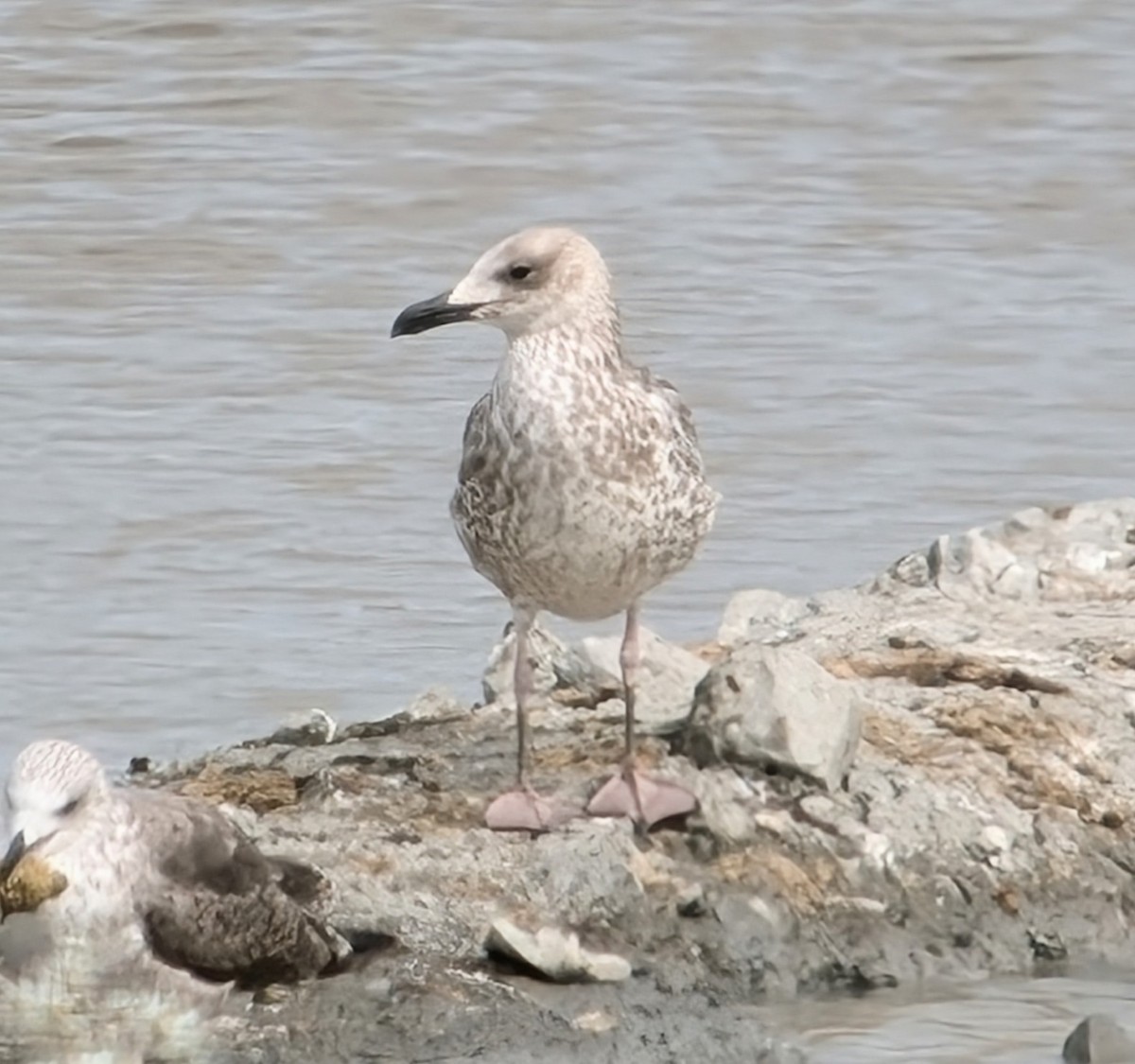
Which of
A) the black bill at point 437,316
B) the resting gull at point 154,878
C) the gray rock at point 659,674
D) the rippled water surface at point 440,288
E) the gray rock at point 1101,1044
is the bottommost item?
the rippled water surface at point 440,288

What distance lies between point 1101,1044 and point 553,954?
1.05 m

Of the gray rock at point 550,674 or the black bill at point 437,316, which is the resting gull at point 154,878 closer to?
the black bill at point 437,316

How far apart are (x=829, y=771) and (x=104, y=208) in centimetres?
737

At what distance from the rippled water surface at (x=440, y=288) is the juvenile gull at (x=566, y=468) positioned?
1886 mm

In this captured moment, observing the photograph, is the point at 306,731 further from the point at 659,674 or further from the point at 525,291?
the point at 525,291

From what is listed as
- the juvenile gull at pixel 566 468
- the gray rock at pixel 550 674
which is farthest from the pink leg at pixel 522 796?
the gray rock at pixel 550 674

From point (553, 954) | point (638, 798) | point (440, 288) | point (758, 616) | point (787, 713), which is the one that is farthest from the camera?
point (440, 288)

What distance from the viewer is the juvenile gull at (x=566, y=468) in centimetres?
730

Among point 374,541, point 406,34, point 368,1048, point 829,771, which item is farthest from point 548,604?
point 406,34

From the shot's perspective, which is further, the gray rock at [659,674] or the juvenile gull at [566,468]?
the gray rock at [659,674]

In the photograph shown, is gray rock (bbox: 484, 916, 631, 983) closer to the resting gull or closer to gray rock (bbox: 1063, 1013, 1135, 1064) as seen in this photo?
the resting gull

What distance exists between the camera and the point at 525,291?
7.45 m

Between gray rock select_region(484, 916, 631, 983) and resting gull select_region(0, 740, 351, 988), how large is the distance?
1.16 ft

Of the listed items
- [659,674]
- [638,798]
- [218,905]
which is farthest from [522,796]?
[218,905]
